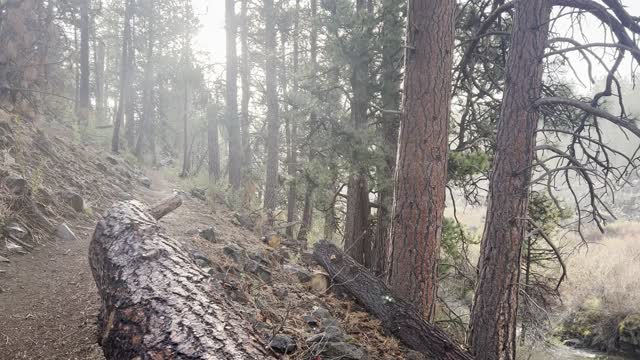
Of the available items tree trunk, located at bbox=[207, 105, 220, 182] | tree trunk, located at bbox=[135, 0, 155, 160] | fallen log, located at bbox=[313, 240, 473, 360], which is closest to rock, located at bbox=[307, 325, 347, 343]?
fallen log, located at bbox=[313, 240, 473, 360]

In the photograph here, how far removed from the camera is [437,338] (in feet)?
14.7

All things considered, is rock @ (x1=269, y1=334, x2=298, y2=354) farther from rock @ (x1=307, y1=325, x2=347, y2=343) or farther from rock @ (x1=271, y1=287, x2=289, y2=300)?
rock @ (x1=271, y1=287, x2=289, y2=300)

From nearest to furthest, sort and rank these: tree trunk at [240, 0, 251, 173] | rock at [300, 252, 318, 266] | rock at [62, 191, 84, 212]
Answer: rock at [62, 191, 84, 212]
rock at [300, 252, 318, 266]
tree trunk at [240, 0, 251, 173]

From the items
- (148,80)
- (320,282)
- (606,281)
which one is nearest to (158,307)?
(320,282)

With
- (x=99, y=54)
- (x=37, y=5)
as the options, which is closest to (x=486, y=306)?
(x=37, y=5)

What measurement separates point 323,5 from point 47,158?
616cm

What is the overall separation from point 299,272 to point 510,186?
3.36 m

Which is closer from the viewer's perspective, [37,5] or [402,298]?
[402,298]

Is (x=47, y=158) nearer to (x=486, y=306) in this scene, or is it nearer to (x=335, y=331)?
(x=335, y=331)

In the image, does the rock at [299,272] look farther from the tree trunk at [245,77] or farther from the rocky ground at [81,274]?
the tree trunk at [245,77]

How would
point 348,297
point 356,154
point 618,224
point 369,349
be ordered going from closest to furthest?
point 369,349
point 348,297
point 356,154
point 618,224

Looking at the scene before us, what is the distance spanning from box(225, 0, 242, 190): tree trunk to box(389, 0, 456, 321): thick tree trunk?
9.48 meters

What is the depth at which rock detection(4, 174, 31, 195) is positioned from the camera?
18.9 feet

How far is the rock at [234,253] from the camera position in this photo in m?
5.95
